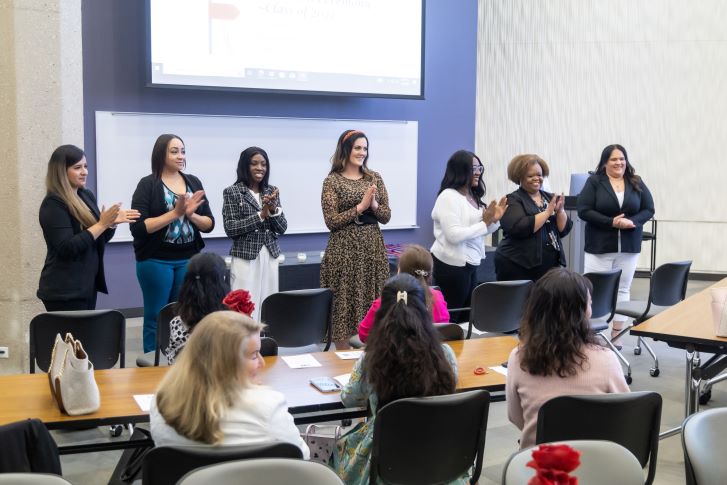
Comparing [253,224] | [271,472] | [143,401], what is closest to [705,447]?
[271,472]

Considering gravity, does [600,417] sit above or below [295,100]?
below

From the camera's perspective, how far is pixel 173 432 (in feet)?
7.15

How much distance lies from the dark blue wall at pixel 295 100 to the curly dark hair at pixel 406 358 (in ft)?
14.9

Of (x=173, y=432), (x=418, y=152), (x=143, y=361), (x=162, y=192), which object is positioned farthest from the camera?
(x=418, y=152)

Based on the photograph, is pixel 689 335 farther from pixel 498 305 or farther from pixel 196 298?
pixel 196 298

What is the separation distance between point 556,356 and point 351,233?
7.78 ft

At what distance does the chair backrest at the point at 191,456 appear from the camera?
6.64 feet

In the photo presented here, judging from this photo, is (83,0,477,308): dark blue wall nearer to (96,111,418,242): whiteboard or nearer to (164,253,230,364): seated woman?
(96,111,418,242): whiteboard

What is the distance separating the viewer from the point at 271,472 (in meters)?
1.90

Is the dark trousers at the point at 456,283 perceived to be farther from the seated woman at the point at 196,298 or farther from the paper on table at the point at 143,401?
the paper on table at the point at 143,401

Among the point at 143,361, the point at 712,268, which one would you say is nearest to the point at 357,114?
the point at 143,361

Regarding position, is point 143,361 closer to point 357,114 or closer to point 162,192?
point 162,192

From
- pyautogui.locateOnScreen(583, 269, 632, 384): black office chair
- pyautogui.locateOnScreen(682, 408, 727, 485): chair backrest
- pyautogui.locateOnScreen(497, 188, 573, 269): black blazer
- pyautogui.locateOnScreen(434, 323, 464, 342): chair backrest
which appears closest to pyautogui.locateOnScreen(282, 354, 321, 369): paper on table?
pyautogui.locateOnScreen(434, 323, 464, 342): chair backrest

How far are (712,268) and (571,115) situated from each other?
2.57 meters
